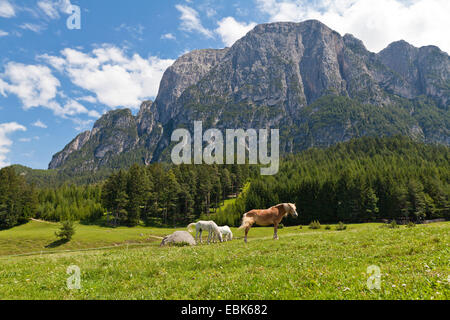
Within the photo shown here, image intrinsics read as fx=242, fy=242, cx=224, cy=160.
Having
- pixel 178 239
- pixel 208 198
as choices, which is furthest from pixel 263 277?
pixel 208 198

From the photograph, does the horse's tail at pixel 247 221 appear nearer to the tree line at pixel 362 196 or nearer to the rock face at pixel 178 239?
the rock face at pixel 178 239

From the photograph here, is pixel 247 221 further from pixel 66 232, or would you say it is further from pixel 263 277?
pixel 66 232

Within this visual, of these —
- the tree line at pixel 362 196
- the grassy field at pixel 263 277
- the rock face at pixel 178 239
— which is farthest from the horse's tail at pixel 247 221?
the tree line at pixel 362 196

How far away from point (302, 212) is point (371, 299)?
10862 centimetres

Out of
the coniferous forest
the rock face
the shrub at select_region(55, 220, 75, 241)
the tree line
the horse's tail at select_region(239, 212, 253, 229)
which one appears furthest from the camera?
the coniferous forest

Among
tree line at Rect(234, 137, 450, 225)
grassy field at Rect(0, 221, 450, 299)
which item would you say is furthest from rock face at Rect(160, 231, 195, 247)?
tree line at Rect(234, 137, 450, 225)

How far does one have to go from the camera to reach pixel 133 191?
352ft

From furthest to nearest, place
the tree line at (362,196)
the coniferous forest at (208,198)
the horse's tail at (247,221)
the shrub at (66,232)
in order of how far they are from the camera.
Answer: the coniferous forest at (208,198) < the tree line at (362,196) < the shrub at (66,232) < the horse's tail at (247,221)

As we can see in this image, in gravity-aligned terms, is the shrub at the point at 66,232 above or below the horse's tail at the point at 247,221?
below

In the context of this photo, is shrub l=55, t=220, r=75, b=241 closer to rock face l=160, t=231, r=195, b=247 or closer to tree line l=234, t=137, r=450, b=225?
rock face l=160, t=231, r=195, b=247

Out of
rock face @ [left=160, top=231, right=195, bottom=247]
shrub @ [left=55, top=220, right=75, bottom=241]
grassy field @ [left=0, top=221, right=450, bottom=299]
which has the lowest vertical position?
shrub @ [left=55, top=220, right=75, bottom=241]

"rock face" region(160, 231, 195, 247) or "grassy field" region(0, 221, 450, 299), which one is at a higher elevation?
"grassy field" region(0, 221, 450, 299)

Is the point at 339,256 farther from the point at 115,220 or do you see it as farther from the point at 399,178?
the point at 399,178
